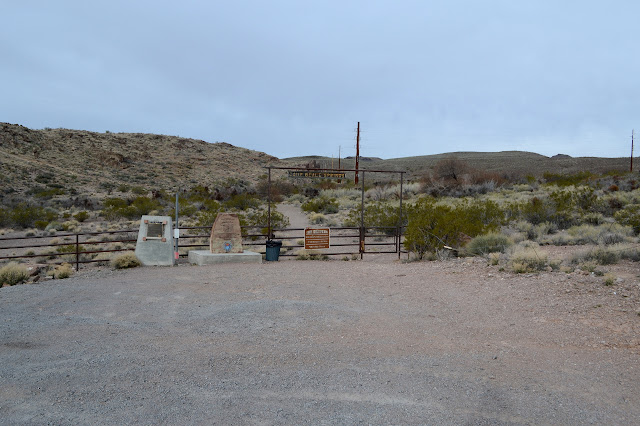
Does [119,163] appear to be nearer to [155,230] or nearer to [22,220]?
[22,220]

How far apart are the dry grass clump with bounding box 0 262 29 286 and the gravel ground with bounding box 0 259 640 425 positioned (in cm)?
148

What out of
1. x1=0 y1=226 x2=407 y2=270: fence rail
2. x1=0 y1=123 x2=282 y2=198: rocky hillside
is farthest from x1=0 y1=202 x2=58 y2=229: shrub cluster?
x1=0 y1=123 x2=282 y2=198: rocky hillside

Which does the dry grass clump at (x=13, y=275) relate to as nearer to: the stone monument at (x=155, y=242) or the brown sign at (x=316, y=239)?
the stone monument at (x=155, y=242)

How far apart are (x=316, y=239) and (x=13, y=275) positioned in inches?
359

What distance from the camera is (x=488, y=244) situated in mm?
15188

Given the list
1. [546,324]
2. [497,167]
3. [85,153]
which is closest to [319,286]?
[546,324]

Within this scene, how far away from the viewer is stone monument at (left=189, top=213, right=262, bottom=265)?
1495cm

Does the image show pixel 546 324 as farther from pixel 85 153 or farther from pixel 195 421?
pixel 85 153

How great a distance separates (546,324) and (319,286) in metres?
5.03

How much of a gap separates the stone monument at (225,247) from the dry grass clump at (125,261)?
173cm

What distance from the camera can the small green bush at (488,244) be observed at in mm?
14798

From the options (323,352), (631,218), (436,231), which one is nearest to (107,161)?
(436,231)

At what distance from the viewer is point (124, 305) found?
9125 millimetres

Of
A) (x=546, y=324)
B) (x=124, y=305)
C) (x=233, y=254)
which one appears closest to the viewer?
(x=546, y=324)
